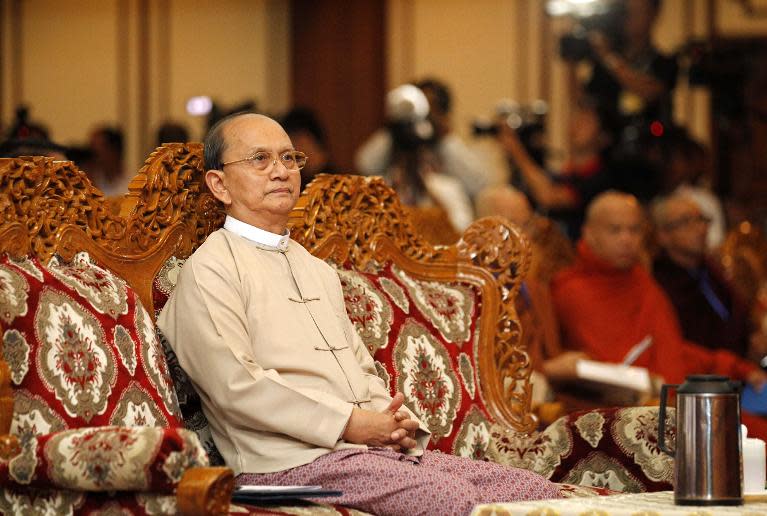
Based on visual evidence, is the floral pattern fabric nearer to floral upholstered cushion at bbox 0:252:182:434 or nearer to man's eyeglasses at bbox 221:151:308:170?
floral upholstered cushion at bbox 0:252:182:434

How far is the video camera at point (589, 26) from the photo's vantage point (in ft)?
24.7

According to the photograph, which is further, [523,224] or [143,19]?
[143,19]

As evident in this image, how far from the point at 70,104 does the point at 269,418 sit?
703 centimetres

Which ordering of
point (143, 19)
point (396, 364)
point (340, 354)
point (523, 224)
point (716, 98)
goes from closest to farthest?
point (340, 354) < point (396, 364) < point (523, 224) < point (716, 98) < point (143, 19)

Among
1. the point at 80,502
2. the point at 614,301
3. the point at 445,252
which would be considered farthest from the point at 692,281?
the point at 80,502

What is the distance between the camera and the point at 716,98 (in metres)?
8.62

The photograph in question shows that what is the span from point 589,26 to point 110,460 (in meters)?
5.96

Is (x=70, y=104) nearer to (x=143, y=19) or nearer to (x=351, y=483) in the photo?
(x=143, y=19)

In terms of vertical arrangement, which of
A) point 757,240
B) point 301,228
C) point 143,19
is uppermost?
point 143,19

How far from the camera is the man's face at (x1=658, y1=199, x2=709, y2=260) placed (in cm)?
574

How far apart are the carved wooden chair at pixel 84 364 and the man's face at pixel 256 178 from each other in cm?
16

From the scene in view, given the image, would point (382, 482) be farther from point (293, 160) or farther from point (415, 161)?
point (415, 161)

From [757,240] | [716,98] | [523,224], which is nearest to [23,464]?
[523,224]

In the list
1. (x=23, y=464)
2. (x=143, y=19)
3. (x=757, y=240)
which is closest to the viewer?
(x=23, y=464)
